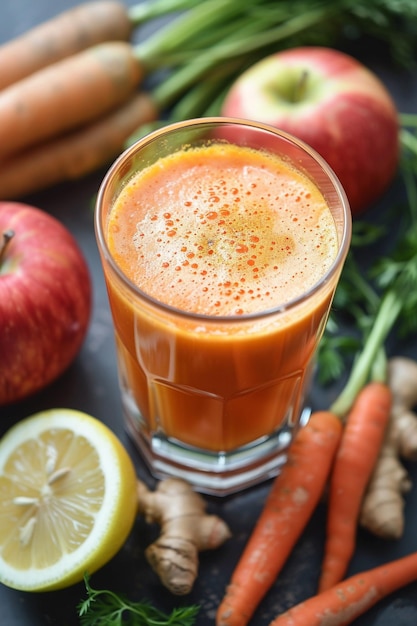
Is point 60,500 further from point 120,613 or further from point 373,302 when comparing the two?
point 373,302

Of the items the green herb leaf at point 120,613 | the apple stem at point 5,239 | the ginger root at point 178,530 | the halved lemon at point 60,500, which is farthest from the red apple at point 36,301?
the green herb leaf at point 120,613

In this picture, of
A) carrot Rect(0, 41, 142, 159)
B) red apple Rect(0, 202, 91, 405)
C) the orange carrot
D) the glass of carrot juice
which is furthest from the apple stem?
the orange carrot

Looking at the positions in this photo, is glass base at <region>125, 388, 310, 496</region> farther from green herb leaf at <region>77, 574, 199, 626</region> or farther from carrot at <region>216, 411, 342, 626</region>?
green herb leaf at <region>77, 574, 199, 626</region>

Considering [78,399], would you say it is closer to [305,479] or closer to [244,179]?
[305,479]

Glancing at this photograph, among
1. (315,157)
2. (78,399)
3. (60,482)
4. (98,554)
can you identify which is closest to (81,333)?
(78,399)

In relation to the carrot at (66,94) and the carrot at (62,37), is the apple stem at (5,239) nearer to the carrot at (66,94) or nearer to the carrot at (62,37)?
the carrot at (66,94)
